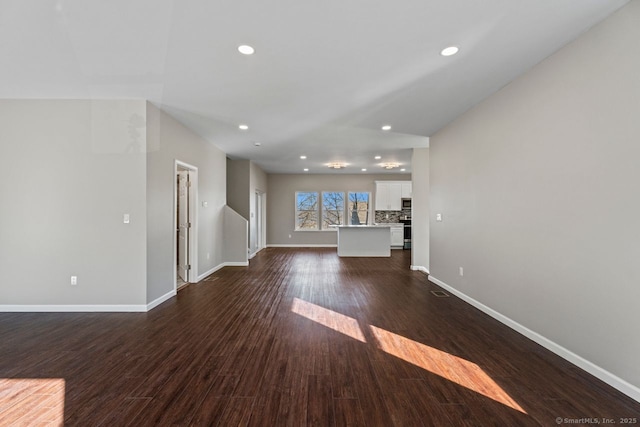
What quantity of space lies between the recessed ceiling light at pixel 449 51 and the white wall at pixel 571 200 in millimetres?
926

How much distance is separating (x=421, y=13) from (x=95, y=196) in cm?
418

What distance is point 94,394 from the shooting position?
1.97 metres

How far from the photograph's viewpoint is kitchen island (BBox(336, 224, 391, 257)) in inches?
323

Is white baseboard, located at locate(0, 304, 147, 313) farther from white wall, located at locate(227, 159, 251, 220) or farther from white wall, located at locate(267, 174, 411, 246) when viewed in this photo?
white wall, located at locate(267, 174, 411, 246)

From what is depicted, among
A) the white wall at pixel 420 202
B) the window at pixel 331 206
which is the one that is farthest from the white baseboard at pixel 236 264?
the window at pixel 331 206

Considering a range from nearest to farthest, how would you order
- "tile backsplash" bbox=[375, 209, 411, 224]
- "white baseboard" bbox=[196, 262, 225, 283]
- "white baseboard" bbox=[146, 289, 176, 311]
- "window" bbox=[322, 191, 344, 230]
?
1. "white baseboard" bbox=[146, 289, 176, 311]
2. "white baseboard" bbox=[196, 262, 225, 283]
3. "tile backsplash" bbox=[375, 209, 411, 224]
4. "window" bbox=[322, 191, 344, 230]

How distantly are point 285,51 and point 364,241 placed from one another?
252 inches

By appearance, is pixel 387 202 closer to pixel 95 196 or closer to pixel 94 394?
pixel 95 196

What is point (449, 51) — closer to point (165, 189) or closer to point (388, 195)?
point (165, 189)

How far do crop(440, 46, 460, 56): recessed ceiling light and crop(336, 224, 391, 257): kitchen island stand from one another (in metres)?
5.90

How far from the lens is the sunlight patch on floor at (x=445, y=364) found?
6.57 feet

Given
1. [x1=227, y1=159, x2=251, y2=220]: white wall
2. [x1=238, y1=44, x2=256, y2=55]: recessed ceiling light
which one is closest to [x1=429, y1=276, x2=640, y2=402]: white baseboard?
[x1=238, y1=44, x2=256, y2=55]: recessed ceiling light

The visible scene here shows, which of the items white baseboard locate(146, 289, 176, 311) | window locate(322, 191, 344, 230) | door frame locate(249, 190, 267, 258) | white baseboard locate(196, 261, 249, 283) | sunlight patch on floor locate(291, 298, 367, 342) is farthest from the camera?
window locate(322, 191, 344, 230)

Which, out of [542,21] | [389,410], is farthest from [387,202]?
[389,410]
